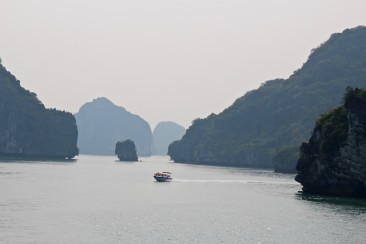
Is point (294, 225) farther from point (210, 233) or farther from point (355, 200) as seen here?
point (355, 200)

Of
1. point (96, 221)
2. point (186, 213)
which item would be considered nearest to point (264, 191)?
point (186, 213)

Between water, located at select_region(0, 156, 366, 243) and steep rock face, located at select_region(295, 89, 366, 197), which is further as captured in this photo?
steep rock face, located at select_region(295, 89, 366, 197)

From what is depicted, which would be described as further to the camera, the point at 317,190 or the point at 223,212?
the point at 317,190

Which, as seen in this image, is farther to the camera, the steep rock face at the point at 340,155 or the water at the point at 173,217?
the steep rock face at the point at 340,155

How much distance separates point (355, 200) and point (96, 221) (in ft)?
179

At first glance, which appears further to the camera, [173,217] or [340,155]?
[340,155]

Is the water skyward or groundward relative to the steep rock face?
groundward

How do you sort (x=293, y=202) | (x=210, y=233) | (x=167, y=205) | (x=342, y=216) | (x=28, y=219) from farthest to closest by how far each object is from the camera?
(x=293, y=202) < (x=167, y=205) < (x=342, y=216) < (x=28, y=219) < (x=210, y=233)

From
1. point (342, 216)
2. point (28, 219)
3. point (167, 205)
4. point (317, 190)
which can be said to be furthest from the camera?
point (317, 190)

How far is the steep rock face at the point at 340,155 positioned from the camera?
10625 cm

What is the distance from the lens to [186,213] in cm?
8194

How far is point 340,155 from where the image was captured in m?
110

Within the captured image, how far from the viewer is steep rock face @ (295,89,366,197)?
106 metres

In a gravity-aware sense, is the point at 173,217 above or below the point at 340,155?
below
